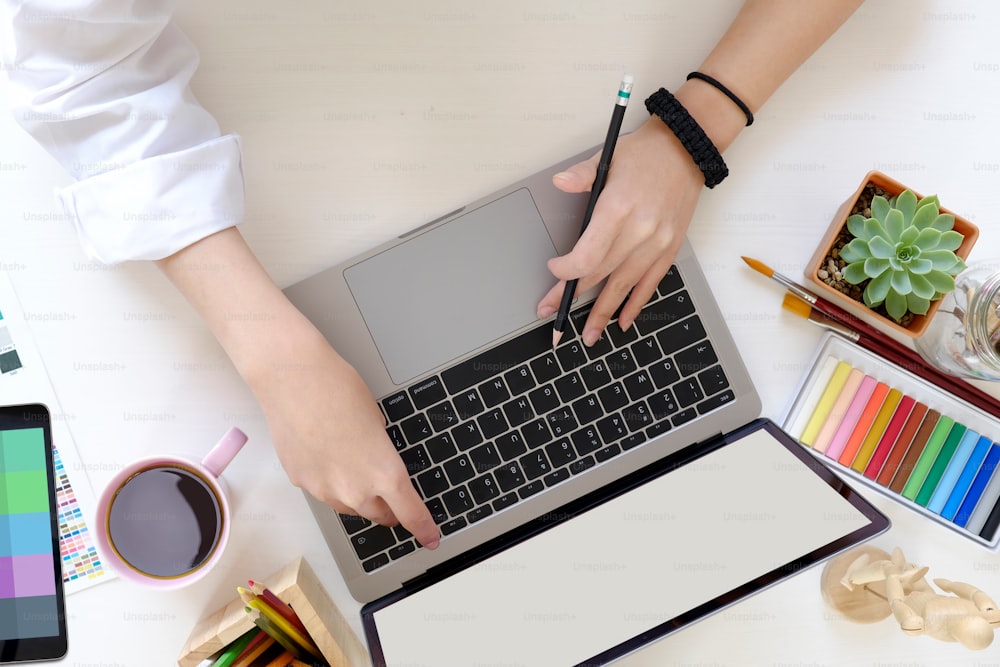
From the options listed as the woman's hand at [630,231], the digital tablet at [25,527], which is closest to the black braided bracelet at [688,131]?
the woman's hand at [630,231]

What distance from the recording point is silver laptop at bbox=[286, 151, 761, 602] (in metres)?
0.69

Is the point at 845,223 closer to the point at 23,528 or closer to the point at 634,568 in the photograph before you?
the point at 634,568

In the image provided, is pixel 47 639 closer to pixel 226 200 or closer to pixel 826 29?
pixel 226 200

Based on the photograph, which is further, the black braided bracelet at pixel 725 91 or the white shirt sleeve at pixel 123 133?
the black braided bracelet at pixel 725 91

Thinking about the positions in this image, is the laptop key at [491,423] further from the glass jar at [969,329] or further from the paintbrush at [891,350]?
the glass jar at [969,329]

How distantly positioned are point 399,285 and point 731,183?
370 millimetres

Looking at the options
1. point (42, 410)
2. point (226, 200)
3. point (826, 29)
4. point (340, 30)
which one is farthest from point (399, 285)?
point (826, 29)

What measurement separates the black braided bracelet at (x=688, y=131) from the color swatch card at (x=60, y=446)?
0.67 m

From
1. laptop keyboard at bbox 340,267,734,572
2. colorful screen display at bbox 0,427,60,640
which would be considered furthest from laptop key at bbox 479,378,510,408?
colorful screen display at bbox 0,427,60,640

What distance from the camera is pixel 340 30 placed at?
2.41ft

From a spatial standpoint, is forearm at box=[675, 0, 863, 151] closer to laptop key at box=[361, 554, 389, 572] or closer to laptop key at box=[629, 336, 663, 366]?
laptop key at box=[629, 336, 663, 366]

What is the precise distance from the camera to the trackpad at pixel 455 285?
692 millimetres

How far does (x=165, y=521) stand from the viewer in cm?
70

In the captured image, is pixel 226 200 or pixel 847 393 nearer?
pixel 226 200
